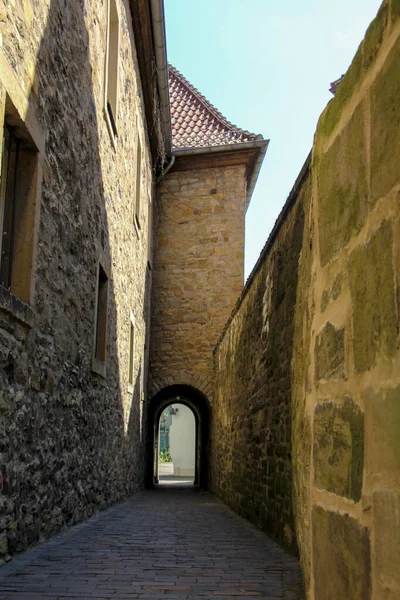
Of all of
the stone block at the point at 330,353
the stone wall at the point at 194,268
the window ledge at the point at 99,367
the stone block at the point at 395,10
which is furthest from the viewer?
the stone wall at the point at 194,268

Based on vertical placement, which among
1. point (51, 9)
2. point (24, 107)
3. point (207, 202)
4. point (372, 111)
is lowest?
point (372, 111)

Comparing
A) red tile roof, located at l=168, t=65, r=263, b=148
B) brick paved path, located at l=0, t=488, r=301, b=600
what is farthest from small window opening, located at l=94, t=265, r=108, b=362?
red tile roof, located at l=168, t=65, r=263, b=148

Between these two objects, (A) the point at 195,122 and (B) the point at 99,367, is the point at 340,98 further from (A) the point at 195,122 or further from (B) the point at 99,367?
(A) the point at 195,122

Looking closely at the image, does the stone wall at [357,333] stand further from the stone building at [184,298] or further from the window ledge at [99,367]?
the window ledge at [99,367]

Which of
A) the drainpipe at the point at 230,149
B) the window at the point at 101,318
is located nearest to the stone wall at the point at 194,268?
the drainpipe at the point at 230,149

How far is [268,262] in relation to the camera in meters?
6.44

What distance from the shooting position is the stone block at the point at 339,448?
1.59m

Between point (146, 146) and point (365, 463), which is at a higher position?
point (146, 146)

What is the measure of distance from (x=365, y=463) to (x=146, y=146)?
12.0 m

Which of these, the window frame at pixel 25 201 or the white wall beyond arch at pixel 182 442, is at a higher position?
the window frame at pixel 25 201

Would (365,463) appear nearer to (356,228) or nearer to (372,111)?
(356,228)

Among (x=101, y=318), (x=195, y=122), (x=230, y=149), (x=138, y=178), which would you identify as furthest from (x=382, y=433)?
(x=195, y=122)

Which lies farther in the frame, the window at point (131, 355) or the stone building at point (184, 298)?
the window at point (131, 355)

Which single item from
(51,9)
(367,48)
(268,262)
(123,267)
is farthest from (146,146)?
(367,48)
